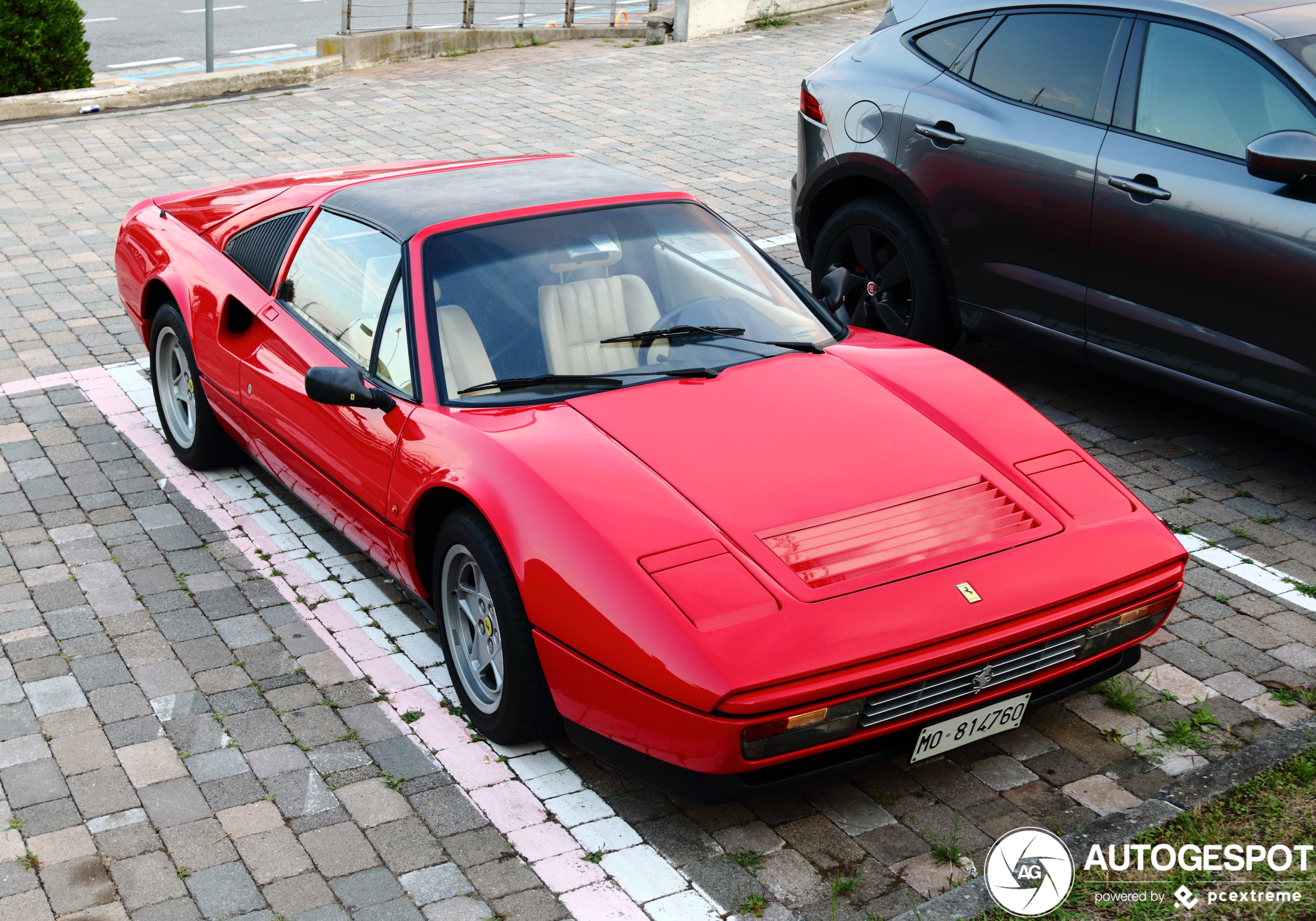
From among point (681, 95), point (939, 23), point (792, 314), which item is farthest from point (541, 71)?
point (792, 314)

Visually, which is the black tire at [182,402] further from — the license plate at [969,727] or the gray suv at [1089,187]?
the license plate at [969,727]

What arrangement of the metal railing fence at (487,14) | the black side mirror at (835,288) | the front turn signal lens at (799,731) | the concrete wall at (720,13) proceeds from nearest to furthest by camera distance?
the front turn signal lens at (799,731) < the black side mirror at (835,288) < the metal railing fence at (487,14) < the concrete wall at (720,13)

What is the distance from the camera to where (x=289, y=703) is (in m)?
4.28

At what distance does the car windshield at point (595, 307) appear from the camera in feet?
14.1

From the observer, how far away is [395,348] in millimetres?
4414

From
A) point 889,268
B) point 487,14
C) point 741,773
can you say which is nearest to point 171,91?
point 487,14

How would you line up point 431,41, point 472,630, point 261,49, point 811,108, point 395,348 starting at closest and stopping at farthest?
point 472,630
point 395,348
point 811,108
point 431,41
point 261,49

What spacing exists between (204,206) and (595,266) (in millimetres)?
2433

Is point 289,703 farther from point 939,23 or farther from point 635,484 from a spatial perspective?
point 939,23

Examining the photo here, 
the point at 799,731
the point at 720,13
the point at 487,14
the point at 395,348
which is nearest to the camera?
the point at 799,731

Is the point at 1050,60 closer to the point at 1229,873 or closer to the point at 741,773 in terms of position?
the point at 1229,873

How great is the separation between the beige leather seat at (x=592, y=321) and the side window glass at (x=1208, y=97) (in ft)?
8.60

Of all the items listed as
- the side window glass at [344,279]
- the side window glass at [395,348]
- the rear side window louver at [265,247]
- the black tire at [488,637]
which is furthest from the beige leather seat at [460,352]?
the rear side window louver at [265,247]

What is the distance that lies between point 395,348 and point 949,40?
372 cm
